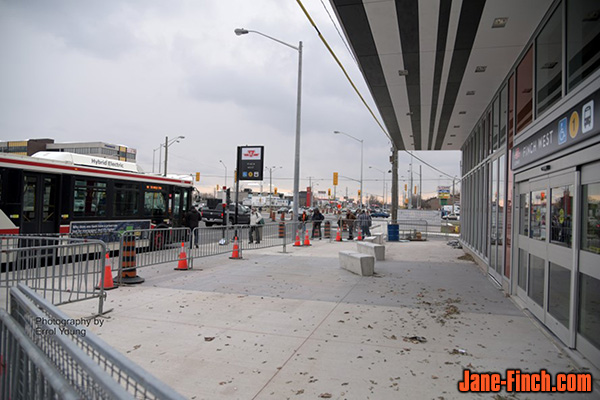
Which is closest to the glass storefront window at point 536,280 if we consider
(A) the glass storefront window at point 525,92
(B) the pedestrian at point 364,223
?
(A) the glass storefront window at point 525,92

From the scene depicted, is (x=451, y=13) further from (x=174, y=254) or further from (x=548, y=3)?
(x=174, y=254)

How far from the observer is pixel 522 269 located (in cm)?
736

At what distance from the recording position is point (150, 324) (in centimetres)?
582

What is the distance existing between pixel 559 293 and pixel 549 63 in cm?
343

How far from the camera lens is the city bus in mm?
10430

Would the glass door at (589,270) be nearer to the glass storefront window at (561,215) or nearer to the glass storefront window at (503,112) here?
the glass storefront window at (561,215)

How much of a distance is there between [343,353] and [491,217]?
7504mm

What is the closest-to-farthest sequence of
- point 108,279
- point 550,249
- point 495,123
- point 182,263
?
point 550,249 < point 108,279 < point 182,263 < point 495,123

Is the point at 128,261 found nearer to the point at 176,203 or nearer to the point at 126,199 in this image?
the point at 126,199

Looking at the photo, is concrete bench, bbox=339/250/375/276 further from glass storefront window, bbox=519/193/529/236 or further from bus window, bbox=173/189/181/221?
bus window, bbox=173/189/181/221

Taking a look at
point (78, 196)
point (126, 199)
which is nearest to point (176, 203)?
point (126, 199)

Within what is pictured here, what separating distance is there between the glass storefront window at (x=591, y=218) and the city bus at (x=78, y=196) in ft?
29.3

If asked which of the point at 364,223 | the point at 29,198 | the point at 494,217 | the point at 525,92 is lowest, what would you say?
Answer: the point at 364,223

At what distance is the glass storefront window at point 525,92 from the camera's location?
23.7 ft
